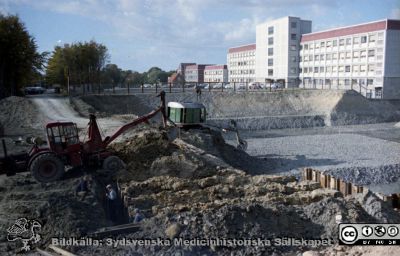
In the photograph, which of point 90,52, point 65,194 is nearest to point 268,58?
point 90,52

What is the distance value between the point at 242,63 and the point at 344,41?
31.9 meters

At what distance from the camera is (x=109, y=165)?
16484 mm

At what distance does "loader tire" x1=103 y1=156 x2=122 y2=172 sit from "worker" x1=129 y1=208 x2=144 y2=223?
4383 millimetres

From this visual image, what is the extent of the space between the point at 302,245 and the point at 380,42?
5299 centimetres

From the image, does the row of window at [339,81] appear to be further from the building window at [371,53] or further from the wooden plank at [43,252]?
the wooden plank at [43,252]

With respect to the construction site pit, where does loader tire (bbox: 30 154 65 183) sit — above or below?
above

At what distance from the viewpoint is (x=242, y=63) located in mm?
92625

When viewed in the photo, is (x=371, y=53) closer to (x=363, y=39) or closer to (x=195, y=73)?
(x=363, y=39)

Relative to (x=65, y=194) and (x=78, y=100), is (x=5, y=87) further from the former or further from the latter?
(x=65, y=194)

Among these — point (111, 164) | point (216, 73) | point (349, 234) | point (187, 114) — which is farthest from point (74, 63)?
point (216, 73)

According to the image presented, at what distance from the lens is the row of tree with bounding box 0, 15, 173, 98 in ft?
123

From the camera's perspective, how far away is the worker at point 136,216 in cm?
1141

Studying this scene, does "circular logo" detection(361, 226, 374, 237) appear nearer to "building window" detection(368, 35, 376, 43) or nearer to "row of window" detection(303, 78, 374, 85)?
"row of window" detection(303, 78, 374, 85)

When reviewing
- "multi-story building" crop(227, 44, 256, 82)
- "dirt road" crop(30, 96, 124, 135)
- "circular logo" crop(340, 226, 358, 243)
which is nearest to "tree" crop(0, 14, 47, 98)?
"dirt road" crop(30, 96, 124, 135)
